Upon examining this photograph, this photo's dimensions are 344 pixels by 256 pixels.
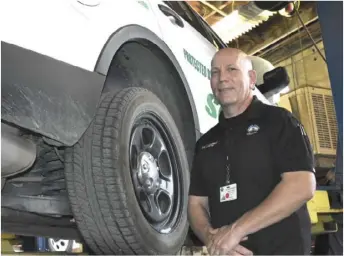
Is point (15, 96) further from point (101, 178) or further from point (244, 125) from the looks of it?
point (244, 125)

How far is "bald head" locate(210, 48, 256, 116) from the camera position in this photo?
6.71 ft

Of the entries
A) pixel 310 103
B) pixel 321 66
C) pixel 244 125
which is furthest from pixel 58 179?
pixel 321 66

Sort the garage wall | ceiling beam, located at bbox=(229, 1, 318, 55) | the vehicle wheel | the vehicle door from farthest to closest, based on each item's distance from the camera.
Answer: the garage wall → ceiling beam, located at bbox=(229, 1, 318, 55) → the vehicle wheel → the vehicle door

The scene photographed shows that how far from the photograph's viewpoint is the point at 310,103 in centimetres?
580

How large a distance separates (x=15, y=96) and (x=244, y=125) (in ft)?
3.09

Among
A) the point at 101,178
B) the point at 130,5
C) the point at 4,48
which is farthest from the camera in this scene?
the point at 130,5

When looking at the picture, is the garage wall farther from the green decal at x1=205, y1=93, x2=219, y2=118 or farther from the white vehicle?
the white vehicle

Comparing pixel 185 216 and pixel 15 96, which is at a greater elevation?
pixel 15 96

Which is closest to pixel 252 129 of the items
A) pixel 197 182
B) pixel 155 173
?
pixel 197 182

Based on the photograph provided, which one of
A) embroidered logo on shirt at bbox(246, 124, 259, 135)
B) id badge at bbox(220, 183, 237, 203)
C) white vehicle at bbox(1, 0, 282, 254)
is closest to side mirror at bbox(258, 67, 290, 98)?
white vehicle at bbox(1, 0, 282, 254)

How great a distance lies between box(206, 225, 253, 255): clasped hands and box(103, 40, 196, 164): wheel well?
74 centimetres

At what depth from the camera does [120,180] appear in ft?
5.75

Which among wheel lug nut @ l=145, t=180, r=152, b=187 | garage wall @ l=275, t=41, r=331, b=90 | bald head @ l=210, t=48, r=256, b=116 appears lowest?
wheel lug nut @ l=145, t=180, r=152, b=187

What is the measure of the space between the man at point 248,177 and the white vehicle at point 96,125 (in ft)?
0.63
